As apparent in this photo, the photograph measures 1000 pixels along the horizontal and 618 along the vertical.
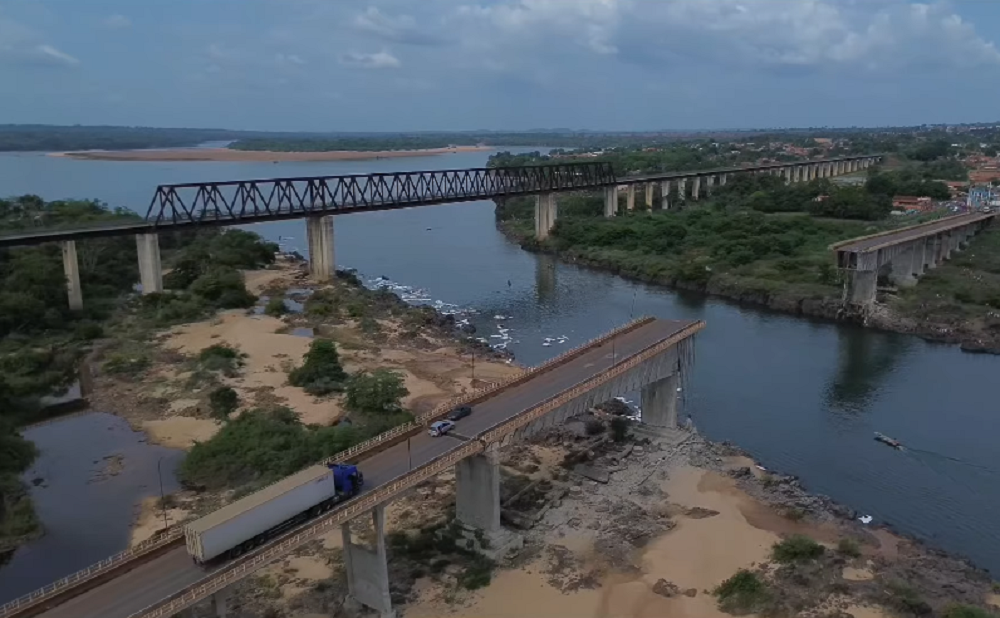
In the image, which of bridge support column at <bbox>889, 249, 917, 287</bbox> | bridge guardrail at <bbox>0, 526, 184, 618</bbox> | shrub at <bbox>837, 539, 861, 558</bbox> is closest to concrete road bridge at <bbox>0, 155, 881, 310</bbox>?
bridge support column at <bbox>889, 249, 917, 287</bbox>

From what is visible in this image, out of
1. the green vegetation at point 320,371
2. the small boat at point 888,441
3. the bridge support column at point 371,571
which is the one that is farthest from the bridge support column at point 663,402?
the bridge support column at point 371,571

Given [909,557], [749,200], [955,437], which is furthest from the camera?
[749,200]

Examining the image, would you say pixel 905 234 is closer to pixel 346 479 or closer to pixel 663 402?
pixel 663 402

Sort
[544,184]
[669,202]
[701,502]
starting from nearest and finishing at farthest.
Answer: [701,502] → [544,184] → [669,202]

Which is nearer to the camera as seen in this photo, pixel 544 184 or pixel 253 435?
pixel 253 435

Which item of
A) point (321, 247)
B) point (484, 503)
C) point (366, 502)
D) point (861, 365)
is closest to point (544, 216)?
point (321, 247)

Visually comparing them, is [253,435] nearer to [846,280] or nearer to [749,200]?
[846,280]

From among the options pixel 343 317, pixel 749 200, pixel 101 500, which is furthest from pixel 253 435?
pixel 749 200
